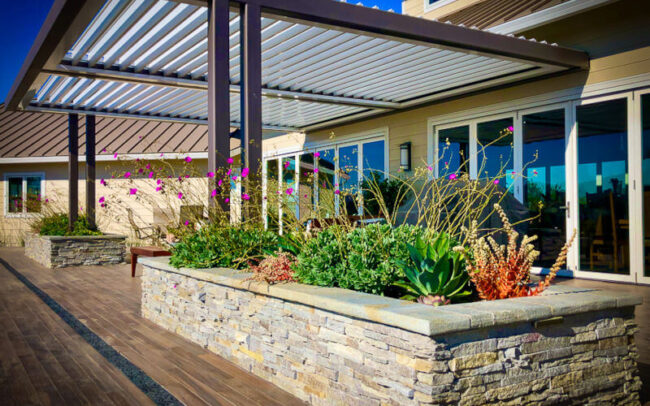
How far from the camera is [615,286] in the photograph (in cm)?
617

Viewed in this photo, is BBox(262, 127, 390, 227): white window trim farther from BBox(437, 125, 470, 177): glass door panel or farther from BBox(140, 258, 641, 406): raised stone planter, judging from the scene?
BBox(140, 258, 641, 406): raised stone planter

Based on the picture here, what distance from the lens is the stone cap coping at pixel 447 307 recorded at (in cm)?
225

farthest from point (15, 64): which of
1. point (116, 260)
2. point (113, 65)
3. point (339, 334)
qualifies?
point (339, 334)

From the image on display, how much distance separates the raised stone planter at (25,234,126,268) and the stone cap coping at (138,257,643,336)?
25.4 feet

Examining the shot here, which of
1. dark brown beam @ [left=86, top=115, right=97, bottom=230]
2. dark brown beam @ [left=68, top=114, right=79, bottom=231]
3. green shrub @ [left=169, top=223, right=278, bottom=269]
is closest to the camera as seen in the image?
green shrub @ [left=169, top=223, right=278, bottom=269]

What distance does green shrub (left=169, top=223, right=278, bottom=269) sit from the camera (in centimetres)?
428

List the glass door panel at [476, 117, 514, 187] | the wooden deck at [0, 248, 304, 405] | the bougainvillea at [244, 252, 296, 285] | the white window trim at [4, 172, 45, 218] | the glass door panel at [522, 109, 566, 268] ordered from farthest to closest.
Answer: the white window trim at [4, 172, 45, 218] → the glass door panel at [476, 117, 514, 187] → the glass door panel at [522, 109, 566, 268] → the bougainvillea at [244, 252, 296, 285] → the wooden deck at [0, 248, 304, 405]

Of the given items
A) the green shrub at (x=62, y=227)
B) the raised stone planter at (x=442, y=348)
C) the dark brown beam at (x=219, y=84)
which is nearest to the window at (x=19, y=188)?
the green shrub at (x=62, y=227)

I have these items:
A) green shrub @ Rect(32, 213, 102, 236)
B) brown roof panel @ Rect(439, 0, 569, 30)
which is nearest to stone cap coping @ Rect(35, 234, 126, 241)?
green shrub @ Rect(32, 213, 102, 236)

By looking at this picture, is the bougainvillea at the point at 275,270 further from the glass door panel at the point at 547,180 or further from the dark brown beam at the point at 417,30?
the glass door panel at the point at 547,180

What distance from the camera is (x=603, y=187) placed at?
6605mm

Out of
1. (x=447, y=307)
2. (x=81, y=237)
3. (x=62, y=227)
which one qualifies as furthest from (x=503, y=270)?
(x=62, y=227)

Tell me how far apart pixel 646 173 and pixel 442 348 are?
525 centimetres

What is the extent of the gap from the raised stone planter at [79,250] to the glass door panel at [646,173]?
887 centimetres
